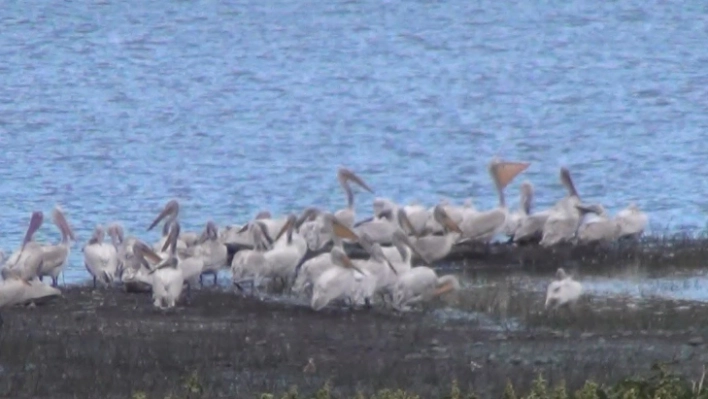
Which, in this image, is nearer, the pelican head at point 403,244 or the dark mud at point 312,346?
the dark mud at point 312,346

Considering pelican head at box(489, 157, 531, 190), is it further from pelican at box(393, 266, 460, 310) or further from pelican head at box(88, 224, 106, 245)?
pelican at box(393, 266, 460, 310)

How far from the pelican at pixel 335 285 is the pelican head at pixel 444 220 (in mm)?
2580

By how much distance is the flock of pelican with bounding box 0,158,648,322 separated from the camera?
41.7ft

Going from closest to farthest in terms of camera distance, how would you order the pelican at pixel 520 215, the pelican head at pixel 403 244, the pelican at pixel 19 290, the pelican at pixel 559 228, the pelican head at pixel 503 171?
the pelican at pixel 19 290 → the pelican head at pixel 403 244 → the pelican at pixel 559 228 → the pelican at pixel 520 215 → the pelican head at pixel 503 171

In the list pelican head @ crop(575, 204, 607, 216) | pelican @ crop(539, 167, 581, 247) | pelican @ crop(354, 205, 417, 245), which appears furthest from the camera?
pelican head @ crop(575, 204, 607, 216)

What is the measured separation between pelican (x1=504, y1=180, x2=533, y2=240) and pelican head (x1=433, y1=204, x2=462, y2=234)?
67cm

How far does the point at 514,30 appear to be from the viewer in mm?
43000

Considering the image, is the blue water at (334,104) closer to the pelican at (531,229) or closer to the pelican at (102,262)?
the pelican at (102,262)

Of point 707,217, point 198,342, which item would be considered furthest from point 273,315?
point 707,217

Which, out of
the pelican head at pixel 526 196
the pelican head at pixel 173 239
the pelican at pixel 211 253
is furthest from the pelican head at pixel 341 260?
the pelican head at pixel 526 196

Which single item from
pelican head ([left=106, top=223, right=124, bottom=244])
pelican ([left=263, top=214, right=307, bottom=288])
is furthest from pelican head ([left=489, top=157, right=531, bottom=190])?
pelican ([left=263, top=214, right=307, bottom=288])

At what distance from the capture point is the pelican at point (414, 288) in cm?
1270

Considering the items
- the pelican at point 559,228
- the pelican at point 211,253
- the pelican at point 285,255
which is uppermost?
the pelican at point 285,255

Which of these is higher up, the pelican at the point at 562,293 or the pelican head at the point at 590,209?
the pelican at the point at 562,293
